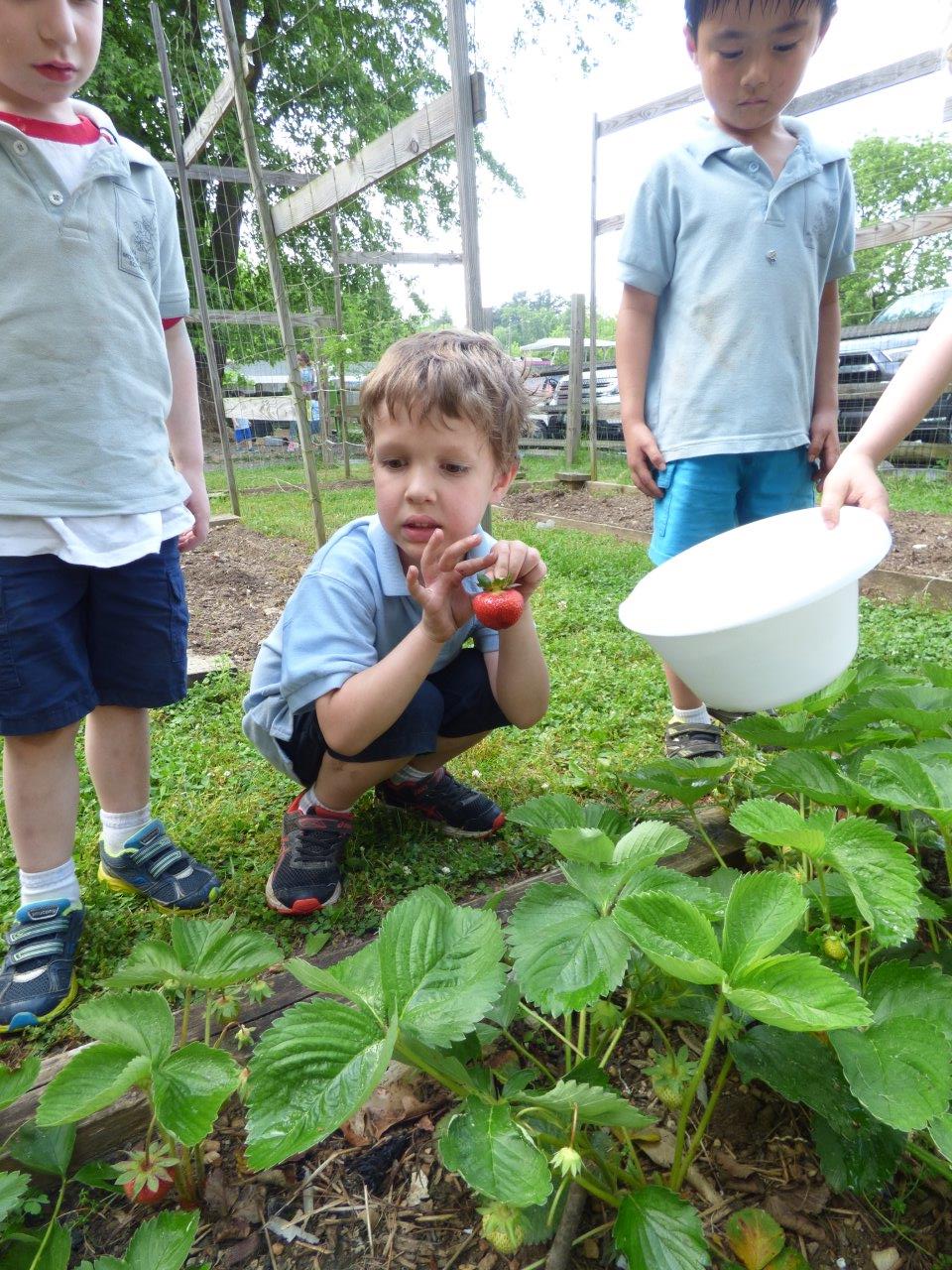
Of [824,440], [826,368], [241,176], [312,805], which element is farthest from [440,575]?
[241,176]

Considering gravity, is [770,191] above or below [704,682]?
above

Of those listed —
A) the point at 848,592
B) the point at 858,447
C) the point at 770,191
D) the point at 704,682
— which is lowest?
the point at 704,682

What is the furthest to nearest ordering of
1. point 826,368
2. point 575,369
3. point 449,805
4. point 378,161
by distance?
point 575,369 < point 378,161 < point 826,368 < point 449,805

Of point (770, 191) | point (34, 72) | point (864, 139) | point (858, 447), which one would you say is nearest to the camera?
point (34, 72)

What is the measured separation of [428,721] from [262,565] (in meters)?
3.07

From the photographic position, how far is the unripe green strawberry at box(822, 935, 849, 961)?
2.71ft

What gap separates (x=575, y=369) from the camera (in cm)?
741

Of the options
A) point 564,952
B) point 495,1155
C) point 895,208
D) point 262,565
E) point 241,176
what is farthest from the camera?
point 895,208

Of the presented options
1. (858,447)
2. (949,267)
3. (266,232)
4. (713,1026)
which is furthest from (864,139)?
(713,1026)

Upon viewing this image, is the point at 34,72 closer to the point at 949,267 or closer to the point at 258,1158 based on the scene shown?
the point at 258,1158

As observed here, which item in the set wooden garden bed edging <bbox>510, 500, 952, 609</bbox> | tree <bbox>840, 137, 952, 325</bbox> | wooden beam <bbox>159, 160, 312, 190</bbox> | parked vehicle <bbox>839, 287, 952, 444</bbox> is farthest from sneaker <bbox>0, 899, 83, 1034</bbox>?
parked vehicle <bbox>839, 287, 952, 444</bbox>

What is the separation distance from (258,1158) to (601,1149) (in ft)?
1.28

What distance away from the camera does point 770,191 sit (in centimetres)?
166

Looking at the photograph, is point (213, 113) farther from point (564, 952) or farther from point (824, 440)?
point (564, 952)
